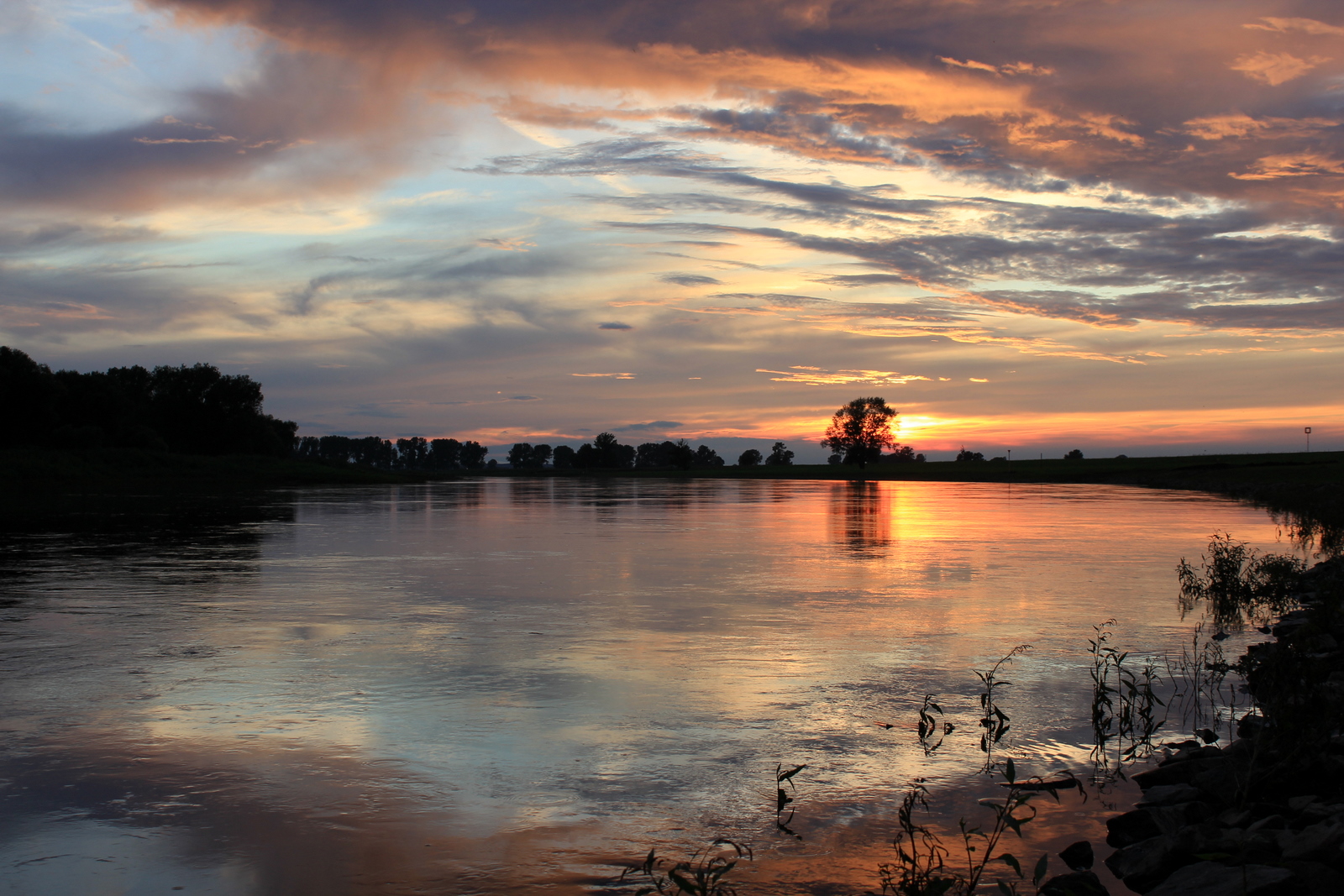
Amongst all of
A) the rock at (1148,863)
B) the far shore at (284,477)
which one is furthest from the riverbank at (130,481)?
the rock at (1148,863)

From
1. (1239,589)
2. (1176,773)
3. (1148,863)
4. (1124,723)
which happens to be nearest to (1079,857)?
(1148,863)

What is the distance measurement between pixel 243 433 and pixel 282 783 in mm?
113068

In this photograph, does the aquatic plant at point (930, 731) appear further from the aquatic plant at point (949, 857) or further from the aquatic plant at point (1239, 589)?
the aquatic plant at point (1239, 589)

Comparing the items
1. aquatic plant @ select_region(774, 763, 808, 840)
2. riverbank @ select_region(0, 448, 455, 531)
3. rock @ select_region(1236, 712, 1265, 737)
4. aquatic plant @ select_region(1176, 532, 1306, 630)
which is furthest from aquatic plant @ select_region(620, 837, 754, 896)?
riverbank @ select_region(0, 448, 455, 531)

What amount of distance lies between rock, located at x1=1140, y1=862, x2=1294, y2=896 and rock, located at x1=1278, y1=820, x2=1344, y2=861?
1.12 ft

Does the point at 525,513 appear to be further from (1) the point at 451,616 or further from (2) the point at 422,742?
(2) the point at 422,742

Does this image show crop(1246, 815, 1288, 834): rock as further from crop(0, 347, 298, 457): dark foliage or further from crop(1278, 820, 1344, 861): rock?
crop(0, 347, 298, 457): dark foliage

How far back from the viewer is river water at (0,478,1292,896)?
5730mm

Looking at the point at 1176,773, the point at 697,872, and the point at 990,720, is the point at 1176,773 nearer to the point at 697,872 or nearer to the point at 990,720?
the point at 990,720

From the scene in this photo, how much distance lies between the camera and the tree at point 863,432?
18100cm

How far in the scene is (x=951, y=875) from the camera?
5.43 meters

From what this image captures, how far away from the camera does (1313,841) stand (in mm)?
5301

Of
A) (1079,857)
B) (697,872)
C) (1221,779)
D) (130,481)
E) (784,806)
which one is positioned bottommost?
(1079,857)

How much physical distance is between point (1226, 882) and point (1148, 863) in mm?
564
